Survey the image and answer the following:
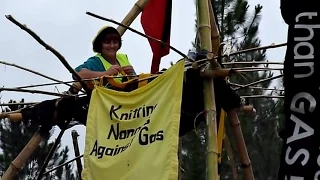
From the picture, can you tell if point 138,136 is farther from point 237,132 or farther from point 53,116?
point 53,116

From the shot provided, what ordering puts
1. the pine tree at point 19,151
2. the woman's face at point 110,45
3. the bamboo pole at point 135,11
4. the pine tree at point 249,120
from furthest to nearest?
1. the pine tree at point 19,151
2. the pine tree at point 249,120
3. the bamboo pole at point 135,11
4. the woman's face at point 110,45

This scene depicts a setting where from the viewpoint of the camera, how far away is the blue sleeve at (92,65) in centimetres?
565

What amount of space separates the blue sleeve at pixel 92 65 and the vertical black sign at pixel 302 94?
2071mm

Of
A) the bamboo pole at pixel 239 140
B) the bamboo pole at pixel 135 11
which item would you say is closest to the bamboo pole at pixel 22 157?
the bamboo pole at pixel 135 11

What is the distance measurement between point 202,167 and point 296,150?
8.59 metres

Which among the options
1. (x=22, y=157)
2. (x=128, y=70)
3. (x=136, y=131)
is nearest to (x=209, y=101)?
(x=136, y=131)

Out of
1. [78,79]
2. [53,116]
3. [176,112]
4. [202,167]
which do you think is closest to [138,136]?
[176,112]

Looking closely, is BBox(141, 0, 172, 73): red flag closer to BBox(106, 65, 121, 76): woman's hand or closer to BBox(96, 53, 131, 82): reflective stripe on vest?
BBox(96, 53, 131, 82): reflective stripe on vest

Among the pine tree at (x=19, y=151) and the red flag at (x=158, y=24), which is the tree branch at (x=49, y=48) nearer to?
the red flag at (x=158, y=24)

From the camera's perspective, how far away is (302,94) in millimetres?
3818

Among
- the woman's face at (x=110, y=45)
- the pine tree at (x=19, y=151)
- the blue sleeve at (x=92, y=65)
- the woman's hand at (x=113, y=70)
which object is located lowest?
the pine tree at (x=19, y=151)

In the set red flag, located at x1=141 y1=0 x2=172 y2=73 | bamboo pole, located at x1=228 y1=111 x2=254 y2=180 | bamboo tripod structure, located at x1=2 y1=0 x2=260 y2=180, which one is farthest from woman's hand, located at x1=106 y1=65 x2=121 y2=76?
bamboo pole, located at x1=228 y1=111 x2=254 y2=180

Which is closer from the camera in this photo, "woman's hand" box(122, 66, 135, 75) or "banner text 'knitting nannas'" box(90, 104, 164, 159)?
"banner text 'knitting nannas'" box(90, 104, 164, 159)

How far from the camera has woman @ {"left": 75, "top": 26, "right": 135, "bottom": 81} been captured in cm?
566
